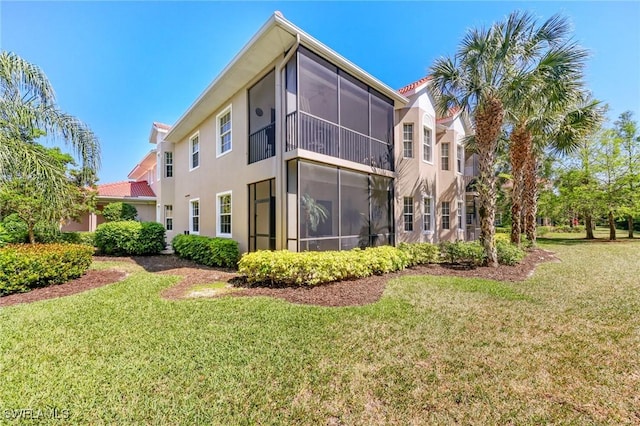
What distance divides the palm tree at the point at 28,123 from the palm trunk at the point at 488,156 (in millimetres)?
13922

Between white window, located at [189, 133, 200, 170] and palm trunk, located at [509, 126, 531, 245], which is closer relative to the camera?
palm trunk, located at [509, 126, 531, 245]

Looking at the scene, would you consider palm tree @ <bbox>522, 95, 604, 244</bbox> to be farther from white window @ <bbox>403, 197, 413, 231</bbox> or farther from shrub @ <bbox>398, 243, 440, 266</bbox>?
shrub @ <bbox>398, 243, 440, 266</bbox>

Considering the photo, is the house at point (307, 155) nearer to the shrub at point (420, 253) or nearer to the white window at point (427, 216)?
the white window at point (427, 216)

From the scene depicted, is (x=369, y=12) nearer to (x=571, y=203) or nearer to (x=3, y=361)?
(x=3, y=361)

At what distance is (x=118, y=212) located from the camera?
62.8 ft

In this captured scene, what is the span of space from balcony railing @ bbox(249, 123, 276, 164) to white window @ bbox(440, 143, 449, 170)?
1157 cm

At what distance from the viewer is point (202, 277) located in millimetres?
8758

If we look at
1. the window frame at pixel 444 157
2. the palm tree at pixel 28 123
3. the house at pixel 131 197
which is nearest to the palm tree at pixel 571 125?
the window frame at pixel 444 157

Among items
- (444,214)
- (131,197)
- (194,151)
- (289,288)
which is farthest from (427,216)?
(131,197)

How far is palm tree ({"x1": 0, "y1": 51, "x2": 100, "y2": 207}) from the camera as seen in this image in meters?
6.50

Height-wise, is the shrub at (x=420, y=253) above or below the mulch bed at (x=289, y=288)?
above

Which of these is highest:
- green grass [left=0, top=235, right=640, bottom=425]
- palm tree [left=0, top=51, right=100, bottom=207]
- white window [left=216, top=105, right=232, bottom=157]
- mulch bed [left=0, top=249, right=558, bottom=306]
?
white window [left=216, top=105, right=232, bottom=157]

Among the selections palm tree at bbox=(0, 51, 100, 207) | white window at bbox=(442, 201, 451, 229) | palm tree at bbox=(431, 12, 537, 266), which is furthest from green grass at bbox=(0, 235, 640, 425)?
white window at bbox=(442, 201, 451, 229)

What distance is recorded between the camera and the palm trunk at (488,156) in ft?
33.7
